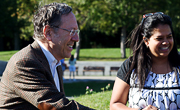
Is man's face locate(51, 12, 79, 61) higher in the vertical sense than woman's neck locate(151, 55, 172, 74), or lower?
higher

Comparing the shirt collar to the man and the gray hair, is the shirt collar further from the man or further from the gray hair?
the gray hair

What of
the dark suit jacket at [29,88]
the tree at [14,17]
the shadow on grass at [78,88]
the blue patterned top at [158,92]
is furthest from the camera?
the tree at [14,17]

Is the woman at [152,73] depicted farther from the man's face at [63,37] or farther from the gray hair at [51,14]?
the gray hair at [51,14]

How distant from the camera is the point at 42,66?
1949 mm

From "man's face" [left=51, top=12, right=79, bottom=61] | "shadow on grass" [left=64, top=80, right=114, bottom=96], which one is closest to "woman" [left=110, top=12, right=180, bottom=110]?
"man's face" [left=51, top=12, right=79, bottom=61]

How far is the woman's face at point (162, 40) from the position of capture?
2592 millimetres

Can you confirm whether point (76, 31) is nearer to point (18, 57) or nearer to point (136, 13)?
point (18, 57)

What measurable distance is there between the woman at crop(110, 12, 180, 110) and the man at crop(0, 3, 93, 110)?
0.73m

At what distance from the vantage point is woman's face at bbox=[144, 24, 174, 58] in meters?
2.59

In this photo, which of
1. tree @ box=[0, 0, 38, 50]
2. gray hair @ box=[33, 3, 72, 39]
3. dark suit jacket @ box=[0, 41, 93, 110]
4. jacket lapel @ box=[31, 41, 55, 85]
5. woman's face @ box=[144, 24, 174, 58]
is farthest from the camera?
tree @ box=[0, 0, 38, 50]

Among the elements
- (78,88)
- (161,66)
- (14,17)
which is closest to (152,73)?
(161,66)

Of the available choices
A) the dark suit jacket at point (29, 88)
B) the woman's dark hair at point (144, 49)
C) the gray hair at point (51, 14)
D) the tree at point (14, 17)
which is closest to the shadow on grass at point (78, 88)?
the woman's dark hair at point (144, 49)

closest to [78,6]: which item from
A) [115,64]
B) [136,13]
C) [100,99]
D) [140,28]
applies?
[136,13]

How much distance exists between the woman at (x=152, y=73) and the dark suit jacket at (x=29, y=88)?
81 centimetres
